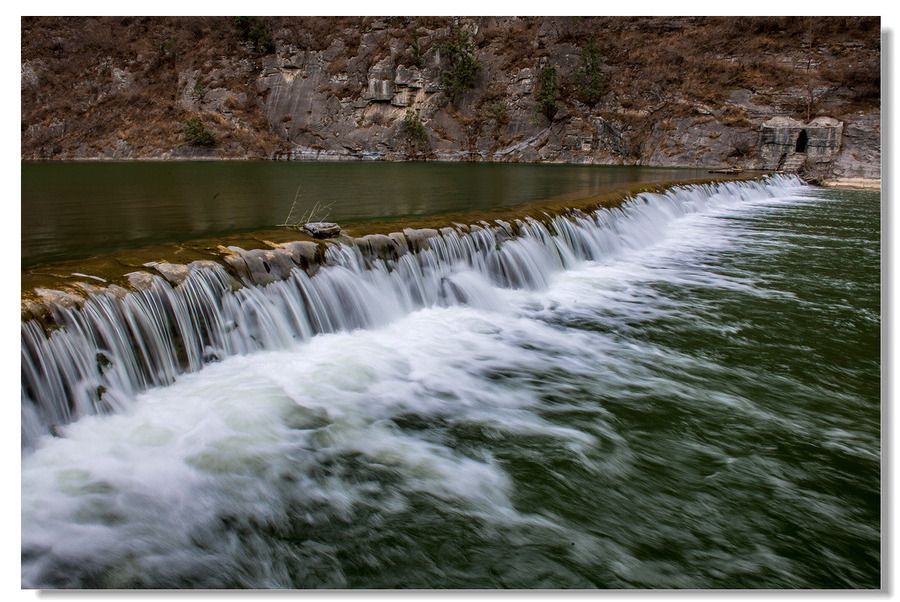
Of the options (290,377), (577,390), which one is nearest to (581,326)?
(577,390)

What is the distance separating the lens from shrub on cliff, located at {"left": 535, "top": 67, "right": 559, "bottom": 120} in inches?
1766

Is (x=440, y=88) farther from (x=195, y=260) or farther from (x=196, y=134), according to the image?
(x=195, y=260)

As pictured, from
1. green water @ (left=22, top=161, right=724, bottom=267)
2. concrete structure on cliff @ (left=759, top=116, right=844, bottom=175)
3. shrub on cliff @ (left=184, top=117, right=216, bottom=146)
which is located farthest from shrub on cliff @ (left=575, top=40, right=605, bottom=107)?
green water @ (left=22, top=161, right=724, bottom=267)

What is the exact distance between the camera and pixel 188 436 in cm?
362

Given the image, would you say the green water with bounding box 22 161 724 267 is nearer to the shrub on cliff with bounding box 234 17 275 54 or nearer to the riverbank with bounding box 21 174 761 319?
the riverbank with bounding box 21 174 761 319

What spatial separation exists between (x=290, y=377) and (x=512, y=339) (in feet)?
7.57

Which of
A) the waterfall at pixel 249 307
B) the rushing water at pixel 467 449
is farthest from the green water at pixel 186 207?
the rushing water at pixel 467 449

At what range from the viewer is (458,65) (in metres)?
49.2

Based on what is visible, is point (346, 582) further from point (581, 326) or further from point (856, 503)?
point (581, 326)

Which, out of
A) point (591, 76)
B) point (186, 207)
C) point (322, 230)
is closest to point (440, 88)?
point (591, 76)

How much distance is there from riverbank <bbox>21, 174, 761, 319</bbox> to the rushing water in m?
0.25

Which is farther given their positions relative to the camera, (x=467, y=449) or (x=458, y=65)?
(x=458, y=65)

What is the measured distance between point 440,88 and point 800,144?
95.8 ft

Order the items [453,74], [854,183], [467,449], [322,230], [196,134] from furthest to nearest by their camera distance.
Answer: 1. [453,74]
2. [196,134]
3. [854,183]
4. [322,230]
5. [467,449]
